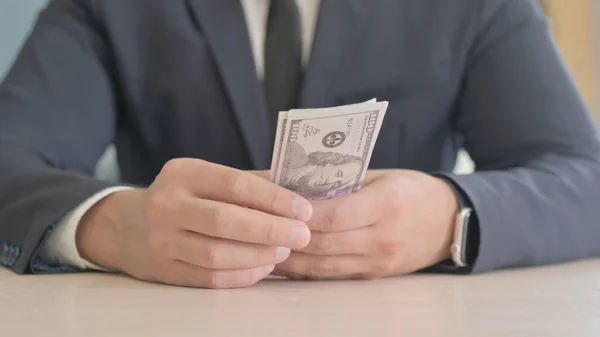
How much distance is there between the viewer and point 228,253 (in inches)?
24.3

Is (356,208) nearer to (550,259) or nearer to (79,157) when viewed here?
(550,259)

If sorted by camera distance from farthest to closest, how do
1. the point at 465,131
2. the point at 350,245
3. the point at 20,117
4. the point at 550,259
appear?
the point at 465,131
the point at 20,117
the point at 550,259
the point at 350,245

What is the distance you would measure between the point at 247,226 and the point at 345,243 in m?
0.11

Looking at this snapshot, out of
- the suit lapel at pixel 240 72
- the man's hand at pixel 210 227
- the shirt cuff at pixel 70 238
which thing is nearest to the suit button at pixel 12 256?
the shirt cuff at pixel 70 238

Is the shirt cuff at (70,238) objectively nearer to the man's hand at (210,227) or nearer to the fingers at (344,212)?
the man's hand at (210,227)

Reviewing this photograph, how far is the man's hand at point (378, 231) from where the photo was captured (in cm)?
65

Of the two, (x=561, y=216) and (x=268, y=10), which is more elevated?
(x=268, y=10)

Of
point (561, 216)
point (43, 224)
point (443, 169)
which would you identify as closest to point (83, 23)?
point (43, 224)

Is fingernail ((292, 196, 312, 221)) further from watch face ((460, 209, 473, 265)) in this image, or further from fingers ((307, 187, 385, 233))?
watch face ((460, 209, 473, 265))

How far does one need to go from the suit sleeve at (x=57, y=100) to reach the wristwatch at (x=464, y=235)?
45 cm

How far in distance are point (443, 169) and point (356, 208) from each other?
1.68 ft

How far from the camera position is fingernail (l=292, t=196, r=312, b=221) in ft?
1.97

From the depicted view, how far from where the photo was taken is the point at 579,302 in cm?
56

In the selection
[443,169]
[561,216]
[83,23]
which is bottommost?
[443,169]
